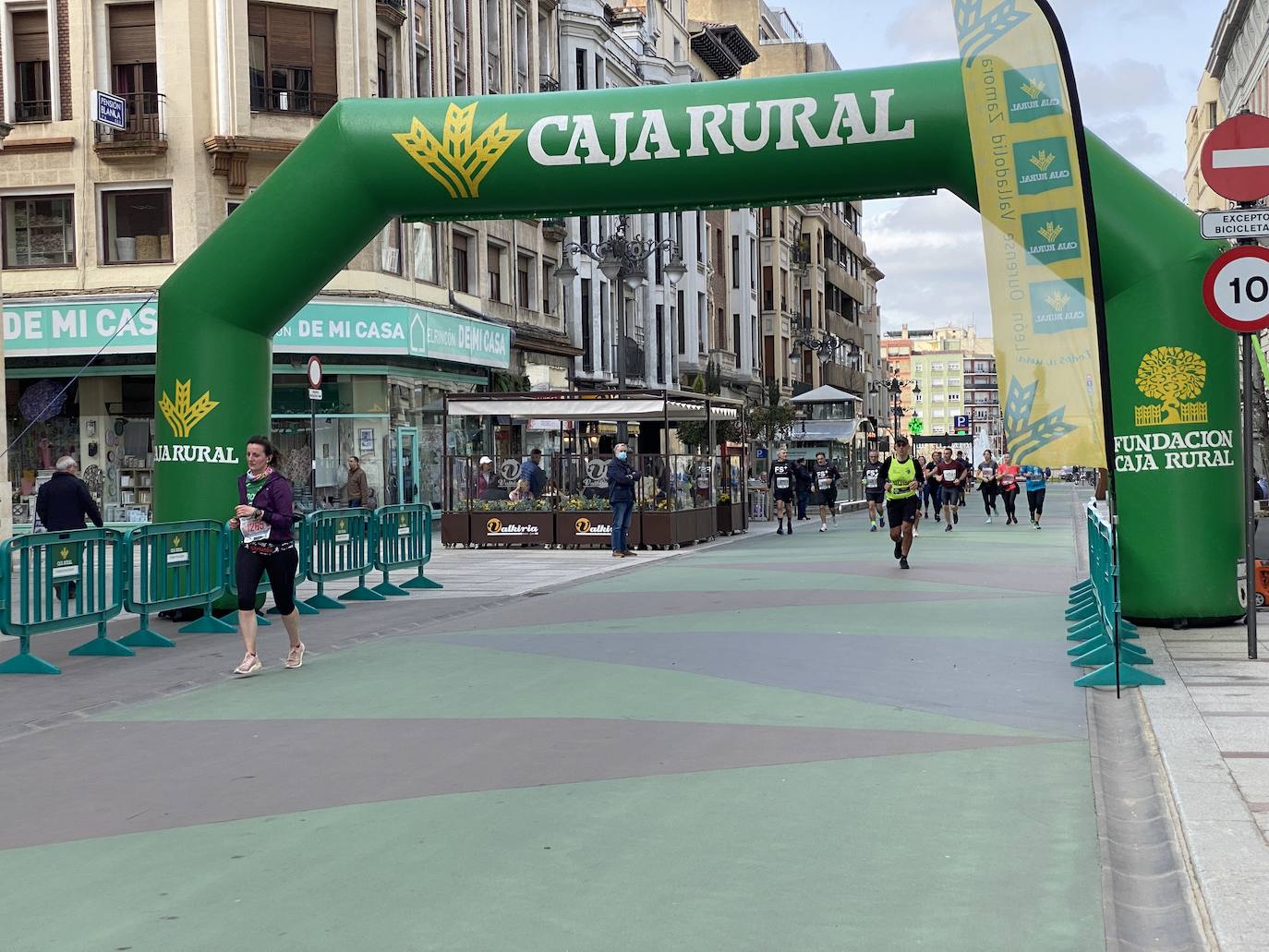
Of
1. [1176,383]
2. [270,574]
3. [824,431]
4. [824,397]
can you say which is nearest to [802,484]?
[824,397]

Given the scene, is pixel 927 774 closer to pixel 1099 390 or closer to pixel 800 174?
pixel 1099 390

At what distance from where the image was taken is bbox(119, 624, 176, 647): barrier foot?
1338 centimetres

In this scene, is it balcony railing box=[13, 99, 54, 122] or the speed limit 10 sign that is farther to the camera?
balcony railing box=[13, 99, 54, 122]

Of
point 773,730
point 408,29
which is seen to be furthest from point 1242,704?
point 408,29

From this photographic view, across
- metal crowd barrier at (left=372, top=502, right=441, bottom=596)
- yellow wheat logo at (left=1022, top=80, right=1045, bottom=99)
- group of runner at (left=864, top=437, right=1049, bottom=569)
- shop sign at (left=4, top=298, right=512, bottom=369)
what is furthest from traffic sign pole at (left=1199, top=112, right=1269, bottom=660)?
shop sign at (left=4, top=298, right=512, bottom=369)

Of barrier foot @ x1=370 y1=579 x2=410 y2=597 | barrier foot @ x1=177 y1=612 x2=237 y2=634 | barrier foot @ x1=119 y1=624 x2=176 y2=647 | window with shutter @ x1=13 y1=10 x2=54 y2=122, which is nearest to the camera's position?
barrier foot @ x1=119 y1=624 x2=176 y2=647

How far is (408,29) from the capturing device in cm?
3512

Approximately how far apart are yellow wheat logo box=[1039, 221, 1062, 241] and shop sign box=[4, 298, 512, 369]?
72.6 feet

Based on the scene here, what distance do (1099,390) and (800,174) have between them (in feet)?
15.0

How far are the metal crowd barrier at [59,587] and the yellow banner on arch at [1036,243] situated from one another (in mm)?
7099

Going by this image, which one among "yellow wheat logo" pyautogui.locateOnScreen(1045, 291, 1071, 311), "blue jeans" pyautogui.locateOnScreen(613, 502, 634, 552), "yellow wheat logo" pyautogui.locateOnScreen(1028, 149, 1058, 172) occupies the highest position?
"yellow wheat logo" pyautogui.locateOnScreen(1028, 149, 1058, 172)

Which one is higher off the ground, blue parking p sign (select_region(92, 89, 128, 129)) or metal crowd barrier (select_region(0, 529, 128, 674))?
blue parking p sign (select_region(92, 89, 128, 129))

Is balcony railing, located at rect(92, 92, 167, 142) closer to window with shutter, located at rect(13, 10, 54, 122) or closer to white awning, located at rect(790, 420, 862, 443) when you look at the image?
window with shutter, located at rect(13, 10, 54, 122)

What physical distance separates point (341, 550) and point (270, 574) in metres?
5.61
